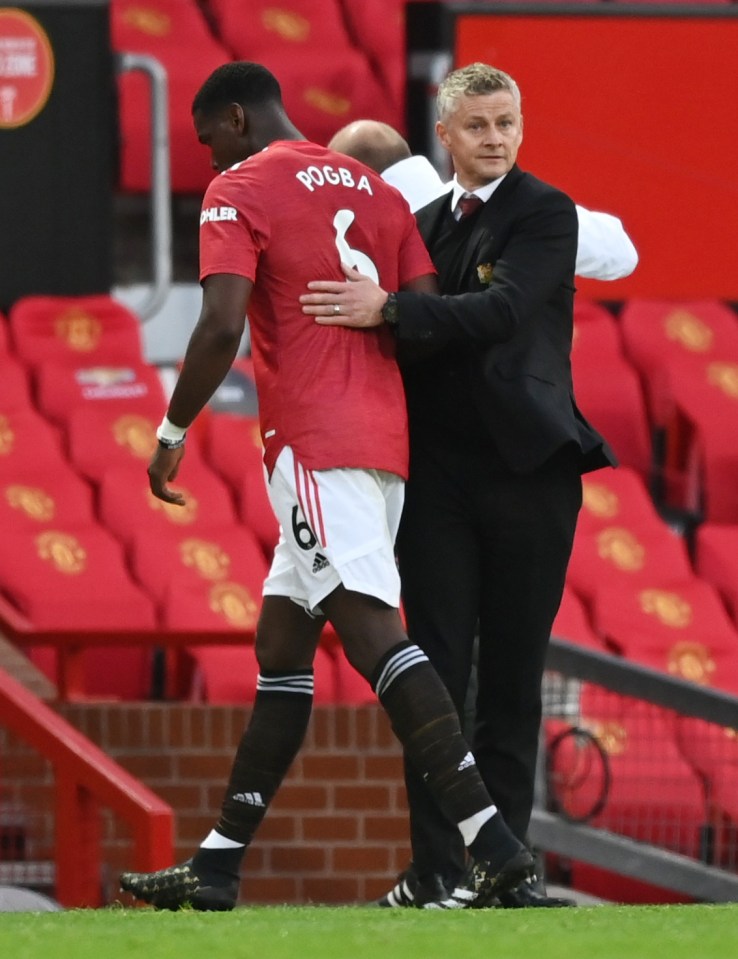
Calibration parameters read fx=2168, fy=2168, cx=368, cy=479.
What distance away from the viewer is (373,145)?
4.43 metres

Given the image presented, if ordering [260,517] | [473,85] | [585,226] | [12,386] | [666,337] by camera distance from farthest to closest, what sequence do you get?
[666,337], [12,386], [260,517], [585,226], [473,85]

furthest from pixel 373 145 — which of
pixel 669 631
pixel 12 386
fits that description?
pixel 12 386

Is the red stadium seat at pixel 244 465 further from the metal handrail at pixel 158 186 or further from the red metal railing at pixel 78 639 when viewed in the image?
the red metal railing at pixel 78 639

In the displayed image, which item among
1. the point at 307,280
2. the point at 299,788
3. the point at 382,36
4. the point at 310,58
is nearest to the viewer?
the point at 307,280

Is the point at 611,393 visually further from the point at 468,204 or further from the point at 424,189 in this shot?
the point at 468,204

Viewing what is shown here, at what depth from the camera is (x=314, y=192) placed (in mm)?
3928

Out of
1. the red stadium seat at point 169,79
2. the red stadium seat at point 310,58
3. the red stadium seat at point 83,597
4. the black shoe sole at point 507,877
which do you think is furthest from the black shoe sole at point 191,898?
the red stadium seat at point 310,58

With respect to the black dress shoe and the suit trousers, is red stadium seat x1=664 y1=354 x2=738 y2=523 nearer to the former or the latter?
the suit trousers

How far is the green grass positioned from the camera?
3.11m

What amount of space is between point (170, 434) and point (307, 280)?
1.23ft

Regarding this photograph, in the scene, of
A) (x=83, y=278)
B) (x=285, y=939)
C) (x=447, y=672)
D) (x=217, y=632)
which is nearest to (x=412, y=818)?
(x=447, y=672)

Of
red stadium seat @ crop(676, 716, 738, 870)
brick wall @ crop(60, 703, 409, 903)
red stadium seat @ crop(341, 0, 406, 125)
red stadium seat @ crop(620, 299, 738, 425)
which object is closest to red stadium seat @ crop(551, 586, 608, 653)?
red stadium seat @ crop(676, 716, 738, 870)

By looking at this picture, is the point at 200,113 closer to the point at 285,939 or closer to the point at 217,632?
the point at 285,939

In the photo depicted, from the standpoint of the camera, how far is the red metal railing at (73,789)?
527 cm
